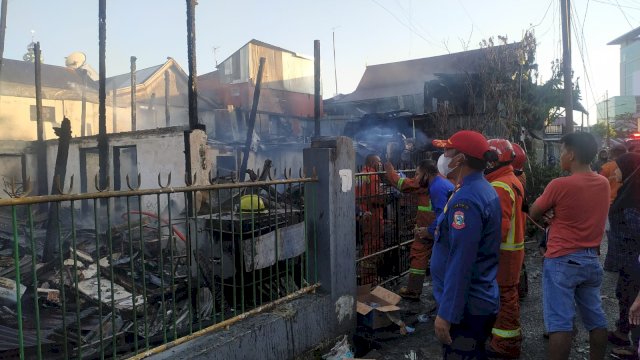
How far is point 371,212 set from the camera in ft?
19.6

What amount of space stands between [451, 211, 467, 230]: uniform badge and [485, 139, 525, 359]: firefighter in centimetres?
150

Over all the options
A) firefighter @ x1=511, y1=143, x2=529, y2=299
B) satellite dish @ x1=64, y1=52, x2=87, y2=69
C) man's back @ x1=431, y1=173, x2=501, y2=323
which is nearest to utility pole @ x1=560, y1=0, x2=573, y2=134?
firefighter @ x1=511, y1=143, x2=529, y2=299

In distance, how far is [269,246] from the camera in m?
3.80

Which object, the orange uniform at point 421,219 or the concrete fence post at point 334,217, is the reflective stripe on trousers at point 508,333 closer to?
the concrete fence post at point 334,217

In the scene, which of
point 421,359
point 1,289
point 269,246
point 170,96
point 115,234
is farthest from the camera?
point 170,96

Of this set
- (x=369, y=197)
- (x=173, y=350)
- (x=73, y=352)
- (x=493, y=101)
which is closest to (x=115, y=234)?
(x=73, y=352)

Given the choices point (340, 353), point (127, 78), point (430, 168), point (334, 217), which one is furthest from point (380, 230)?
point (127, 78)

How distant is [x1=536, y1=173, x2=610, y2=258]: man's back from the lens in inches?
121

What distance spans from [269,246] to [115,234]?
17.2 feet

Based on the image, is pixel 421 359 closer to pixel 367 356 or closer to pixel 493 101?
pixel 367 356

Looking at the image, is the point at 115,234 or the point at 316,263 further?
the point at 115,234

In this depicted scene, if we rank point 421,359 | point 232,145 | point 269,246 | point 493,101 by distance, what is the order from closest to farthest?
1. point 269,246
2. point 421,359
3. point 493,101
4. point 232,145

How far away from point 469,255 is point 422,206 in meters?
3.32

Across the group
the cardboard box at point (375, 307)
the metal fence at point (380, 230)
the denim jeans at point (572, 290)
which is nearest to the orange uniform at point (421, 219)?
the metal fence at point (380, 230)
